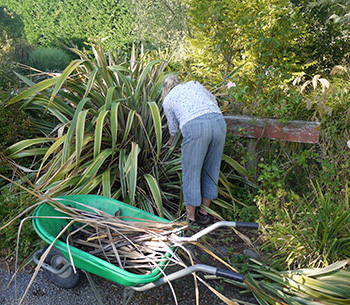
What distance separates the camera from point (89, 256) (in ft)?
5.23

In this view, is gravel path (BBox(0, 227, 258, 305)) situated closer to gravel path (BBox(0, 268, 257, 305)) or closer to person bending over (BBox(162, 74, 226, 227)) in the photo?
gravel path (BBox(0, 268, 257, 305))

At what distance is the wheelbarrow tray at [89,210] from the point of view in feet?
5.01

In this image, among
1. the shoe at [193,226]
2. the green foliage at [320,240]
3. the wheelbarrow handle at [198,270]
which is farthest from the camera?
the green foliage at [320,240]

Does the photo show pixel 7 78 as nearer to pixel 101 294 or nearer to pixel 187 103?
pixel 187 103

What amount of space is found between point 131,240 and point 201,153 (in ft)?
3.01

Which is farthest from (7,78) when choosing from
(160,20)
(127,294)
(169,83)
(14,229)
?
(160,20)

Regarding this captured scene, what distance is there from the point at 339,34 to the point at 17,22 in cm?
831

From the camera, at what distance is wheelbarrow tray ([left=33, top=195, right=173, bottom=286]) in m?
1.53

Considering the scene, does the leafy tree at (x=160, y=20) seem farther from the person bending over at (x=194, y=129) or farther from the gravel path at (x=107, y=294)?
the gravel path at (x=107, y=294)

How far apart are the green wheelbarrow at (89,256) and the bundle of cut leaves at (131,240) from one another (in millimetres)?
70

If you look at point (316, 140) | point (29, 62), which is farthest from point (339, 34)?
point (29, 62)

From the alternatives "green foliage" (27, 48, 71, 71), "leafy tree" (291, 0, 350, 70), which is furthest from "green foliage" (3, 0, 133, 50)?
"leafy tree" (291, 0, 350, 70)

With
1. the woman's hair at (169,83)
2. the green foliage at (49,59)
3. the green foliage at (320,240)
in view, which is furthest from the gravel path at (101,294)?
the green foliage at (49,59)

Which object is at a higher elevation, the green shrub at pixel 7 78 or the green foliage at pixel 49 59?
A: the green shrub at pixel 7 78
